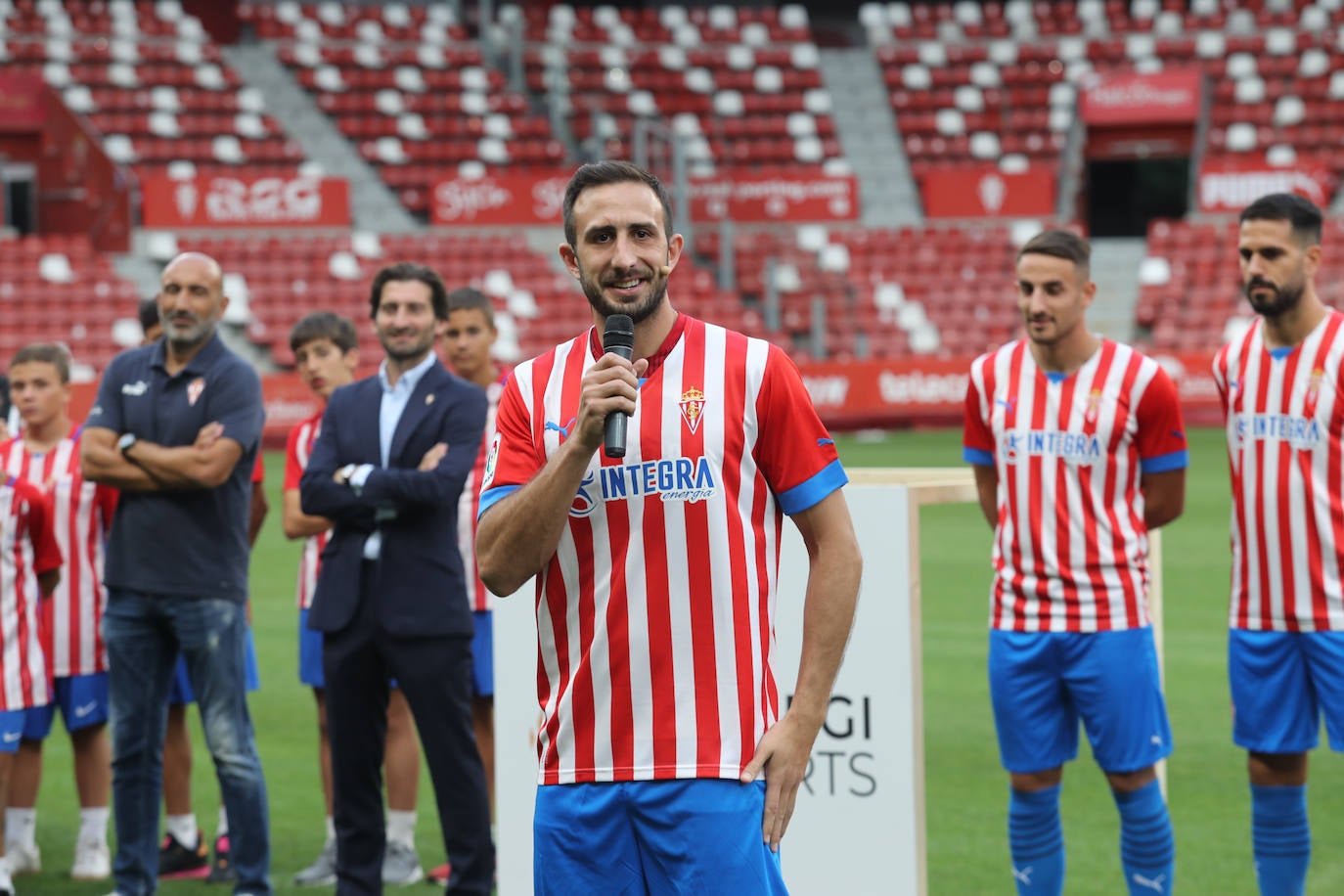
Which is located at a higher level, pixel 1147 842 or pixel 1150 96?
pixel 1150 96

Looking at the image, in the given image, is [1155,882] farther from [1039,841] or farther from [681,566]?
[681,566]

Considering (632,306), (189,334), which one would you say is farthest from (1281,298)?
(189,334)

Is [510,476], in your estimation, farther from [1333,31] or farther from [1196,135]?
[1333,31]

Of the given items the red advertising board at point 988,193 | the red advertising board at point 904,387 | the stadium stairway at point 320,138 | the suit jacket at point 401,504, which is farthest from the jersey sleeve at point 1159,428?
the red advertising board at point 988,193

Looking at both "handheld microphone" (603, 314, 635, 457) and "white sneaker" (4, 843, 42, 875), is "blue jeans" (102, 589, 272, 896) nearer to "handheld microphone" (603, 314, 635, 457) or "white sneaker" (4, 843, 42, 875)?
"white sneaker" (4, 843, 42, 875)

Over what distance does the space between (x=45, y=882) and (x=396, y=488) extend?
2.08 m

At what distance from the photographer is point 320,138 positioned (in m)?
27.0

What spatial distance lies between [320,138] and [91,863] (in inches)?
889

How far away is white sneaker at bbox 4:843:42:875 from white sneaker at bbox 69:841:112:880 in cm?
15

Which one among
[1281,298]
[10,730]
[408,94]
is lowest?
[10,730]

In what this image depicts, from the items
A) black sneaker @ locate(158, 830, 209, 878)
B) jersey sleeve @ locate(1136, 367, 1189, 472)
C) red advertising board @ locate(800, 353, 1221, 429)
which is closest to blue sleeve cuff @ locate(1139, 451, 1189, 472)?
jersey sleeve @ locate(1136, 367, 1189, 472)

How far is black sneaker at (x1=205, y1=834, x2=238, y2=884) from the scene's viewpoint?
5.62 metres

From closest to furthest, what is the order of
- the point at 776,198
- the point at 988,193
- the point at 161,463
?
the point at 161,463 → the point at 776,198 → the point at 988,193

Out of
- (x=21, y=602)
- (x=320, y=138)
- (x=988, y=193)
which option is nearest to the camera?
(x=21, y=602)
